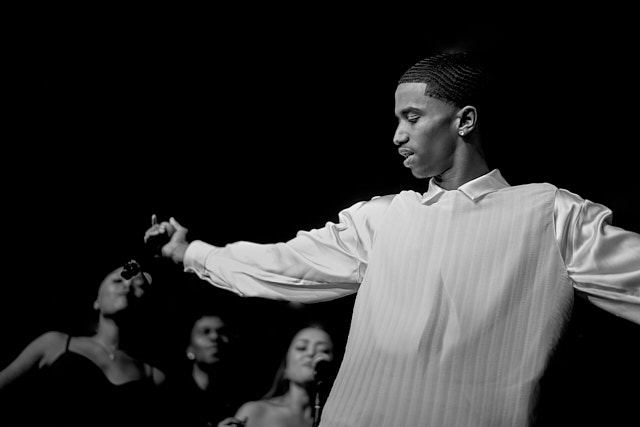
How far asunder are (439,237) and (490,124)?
1.25 ft

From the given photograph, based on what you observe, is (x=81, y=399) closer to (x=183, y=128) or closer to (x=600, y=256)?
(x=183, y=128)

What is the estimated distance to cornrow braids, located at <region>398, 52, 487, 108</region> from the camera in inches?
77.5

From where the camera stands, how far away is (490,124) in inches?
80.5

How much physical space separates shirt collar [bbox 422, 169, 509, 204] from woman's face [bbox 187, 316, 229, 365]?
1.80 meters

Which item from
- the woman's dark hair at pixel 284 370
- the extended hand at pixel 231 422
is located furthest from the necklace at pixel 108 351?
the woman's dark hair at pixel 284 370

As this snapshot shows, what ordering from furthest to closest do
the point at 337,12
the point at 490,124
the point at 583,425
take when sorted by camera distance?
the point at 337,12, the point at 583,425, the point at 490,124

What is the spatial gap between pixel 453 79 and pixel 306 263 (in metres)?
0.63

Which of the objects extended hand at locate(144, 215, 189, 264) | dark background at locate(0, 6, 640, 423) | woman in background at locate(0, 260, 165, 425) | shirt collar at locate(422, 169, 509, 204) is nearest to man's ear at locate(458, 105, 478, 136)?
shirt collar at locate(422, 169, 509, 204)

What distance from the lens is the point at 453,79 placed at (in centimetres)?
197

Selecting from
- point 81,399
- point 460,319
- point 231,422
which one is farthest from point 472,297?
point 81,399

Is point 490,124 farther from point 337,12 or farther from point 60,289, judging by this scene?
point 60,289

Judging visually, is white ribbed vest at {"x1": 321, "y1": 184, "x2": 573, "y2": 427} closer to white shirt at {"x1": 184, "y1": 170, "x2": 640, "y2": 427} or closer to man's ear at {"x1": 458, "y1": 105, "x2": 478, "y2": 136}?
white shirt at {"x1": 184, "y1": 170, "x2": 640, "y2": 427}

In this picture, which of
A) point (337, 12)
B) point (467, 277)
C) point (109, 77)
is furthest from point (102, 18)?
point (467, 277)

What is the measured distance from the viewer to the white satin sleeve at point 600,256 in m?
1.71
